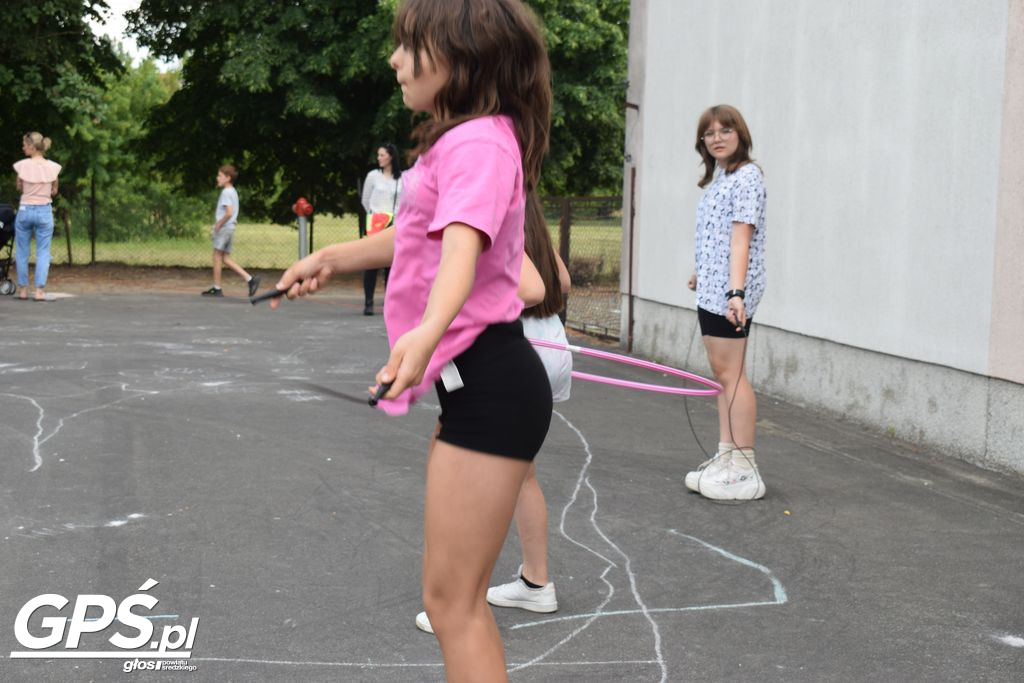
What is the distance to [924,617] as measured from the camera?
4598mm

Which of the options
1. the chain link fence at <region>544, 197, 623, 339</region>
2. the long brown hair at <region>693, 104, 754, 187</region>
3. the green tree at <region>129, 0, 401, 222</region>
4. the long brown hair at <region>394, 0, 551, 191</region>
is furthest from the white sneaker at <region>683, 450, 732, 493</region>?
the green tree at <region>129, 0, 401, 222</region>

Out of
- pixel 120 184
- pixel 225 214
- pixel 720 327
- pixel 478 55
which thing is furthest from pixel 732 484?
pixel 120 184

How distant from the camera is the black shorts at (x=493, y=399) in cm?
264

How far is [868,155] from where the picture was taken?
857cm

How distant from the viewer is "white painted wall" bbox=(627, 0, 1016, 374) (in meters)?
7.41

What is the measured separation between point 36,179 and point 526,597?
12723 millimetres

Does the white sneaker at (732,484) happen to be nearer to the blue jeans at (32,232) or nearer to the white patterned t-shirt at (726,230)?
the white patterned t-shirt at (726,230)

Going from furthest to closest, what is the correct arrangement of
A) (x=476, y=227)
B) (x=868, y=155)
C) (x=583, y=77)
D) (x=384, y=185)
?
1. (x=583, y=77)
2. (x=384, y=185)
3. (x=868, y=155)
4. (x=476, y=227)

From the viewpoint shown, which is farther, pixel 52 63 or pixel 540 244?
pixel 52 63

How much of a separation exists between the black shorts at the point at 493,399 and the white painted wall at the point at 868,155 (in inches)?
208

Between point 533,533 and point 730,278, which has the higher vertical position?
point 730,278

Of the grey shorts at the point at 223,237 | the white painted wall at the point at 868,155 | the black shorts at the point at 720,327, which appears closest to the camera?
the black shorts at the point at 720,327

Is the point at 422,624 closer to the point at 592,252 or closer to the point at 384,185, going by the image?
the point at 384,185

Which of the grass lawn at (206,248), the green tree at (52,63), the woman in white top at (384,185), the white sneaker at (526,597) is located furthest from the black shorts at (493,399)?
the green tree at (52,63)
